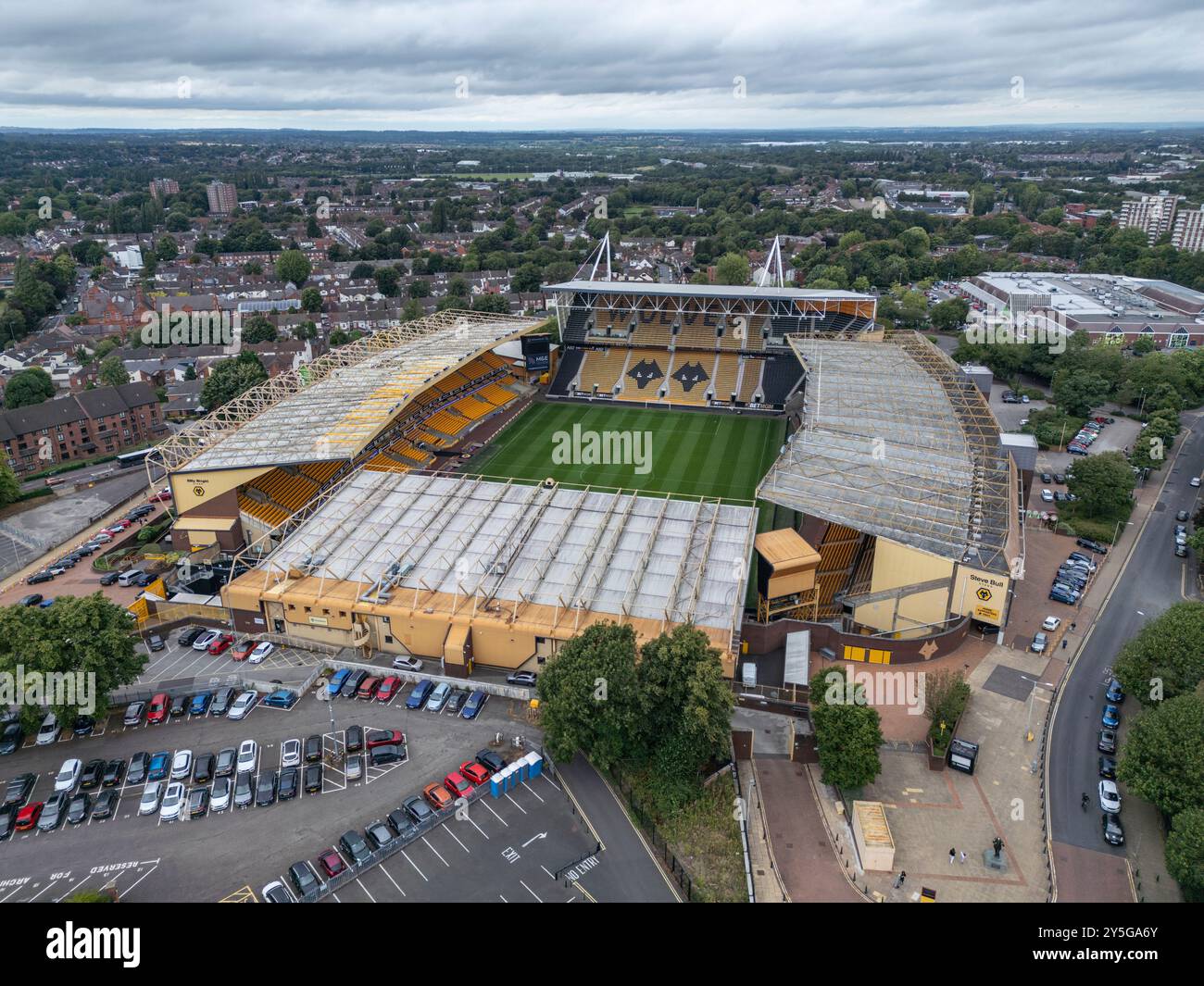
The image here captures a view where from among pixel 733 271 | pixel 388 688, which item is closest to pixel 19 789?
pixel 388 688

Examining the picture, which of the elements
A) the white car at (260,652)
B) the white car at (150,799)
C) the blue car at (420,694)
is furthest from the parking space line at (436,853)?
the white car at (260,652)

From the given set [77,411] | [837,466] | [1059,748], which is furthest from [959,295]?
[77,411]

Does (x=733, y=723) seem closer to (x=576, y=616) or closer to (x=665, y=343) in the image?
(x=576, y=616)

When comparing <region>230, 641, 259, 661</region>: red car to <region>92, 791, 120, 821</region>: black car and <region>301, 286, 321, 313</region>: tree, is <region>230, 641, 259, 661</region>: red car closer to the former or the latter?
<region>92, 791, 120, 821</region>: black car

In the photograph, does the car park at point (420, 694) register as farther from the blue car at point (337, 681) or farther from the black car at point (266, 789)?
the black car at point (266, 789)

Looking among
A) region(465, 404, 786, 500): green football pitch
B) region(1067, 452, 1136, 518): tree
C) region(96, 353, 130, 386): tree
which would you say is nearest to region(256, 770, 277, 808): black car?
region(465, 404, 786, 500): green football pitch
